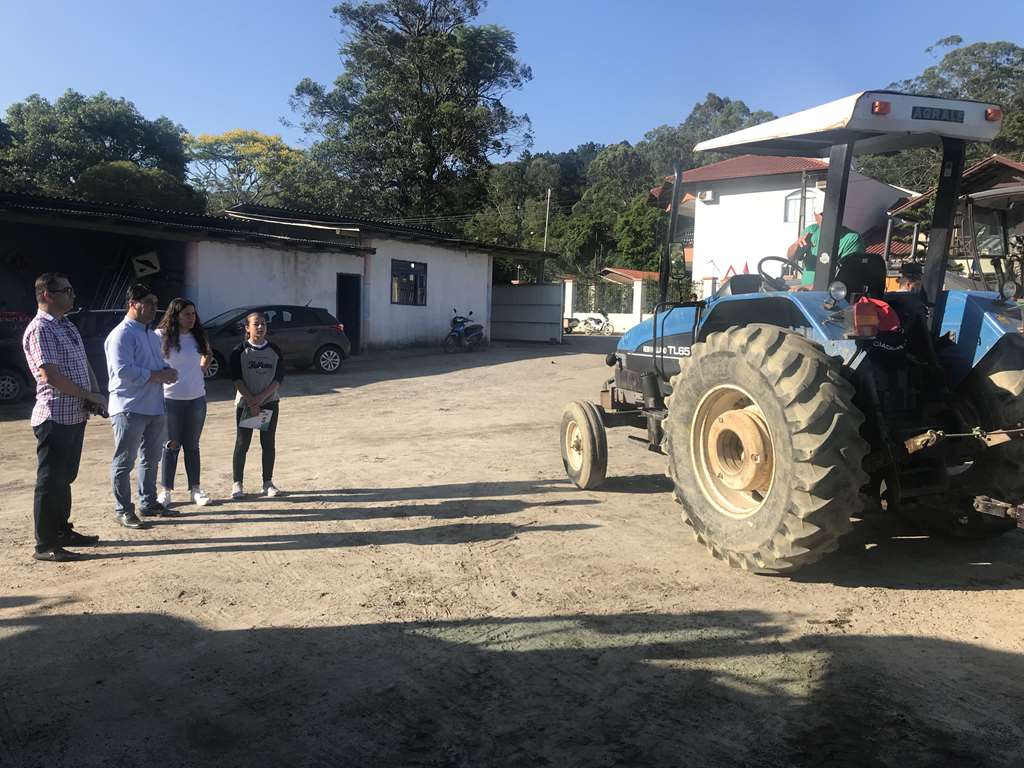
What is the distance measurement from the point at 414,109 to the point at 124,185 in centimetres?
1340

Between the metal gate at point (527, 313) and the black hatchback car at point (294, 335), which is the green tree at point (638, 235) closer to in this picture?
the metal gate at point (527, 313)

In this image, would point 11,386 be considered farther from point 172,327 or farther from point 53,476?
point 53,476

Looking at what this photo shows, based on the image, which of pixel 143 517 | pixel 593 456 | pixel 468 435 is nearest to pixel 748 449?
pixel 593 456

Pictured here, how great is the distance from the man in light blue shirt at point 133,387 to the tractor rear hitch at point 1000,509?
5285mm

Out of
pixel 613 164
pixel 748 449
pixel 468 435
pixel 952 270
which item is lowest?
pixel 468 435

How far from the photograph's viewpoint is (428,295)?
22.4m

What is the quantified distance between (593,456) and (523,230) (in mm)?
37668

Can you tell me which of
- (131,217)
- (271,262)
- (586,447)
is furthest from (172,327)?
(271,262)

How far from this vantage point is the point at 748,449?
4363 millimetres

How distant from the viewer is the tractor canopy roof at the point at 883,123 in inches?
165

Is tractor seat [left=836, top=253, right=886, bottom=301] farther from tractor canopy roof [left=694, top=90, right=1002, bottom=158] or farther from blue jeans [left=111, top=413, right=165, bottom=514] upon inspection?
blue jeans [left=111, top=413, right=165, bottom=514]

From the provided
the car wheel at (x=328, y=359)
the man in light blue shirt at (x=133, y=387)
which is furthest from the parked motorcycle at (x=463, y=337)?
the man in light blue shirt at (x=133, y=387)

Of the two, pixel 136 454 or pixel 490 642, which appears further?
pixel 136 454

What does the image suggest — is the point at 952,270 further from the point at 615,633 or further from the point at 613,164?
the point at 613,164
